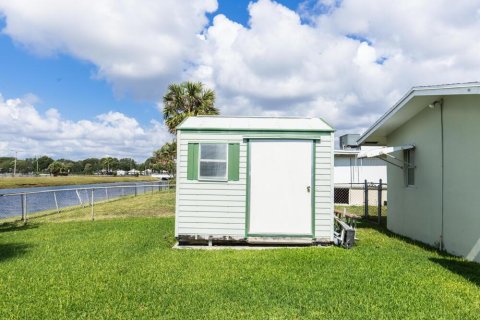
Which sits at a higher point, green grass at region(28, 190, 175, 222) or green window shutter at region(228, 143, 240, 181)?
green window shutter at region(228, 143, 240, 181)

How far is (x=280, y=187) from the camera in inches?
319

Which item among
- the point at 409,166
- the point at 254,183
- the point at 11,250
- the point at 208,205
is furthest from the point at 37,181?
the point at 409,166

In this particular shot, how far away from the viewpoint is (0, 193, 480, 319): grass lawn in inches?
168

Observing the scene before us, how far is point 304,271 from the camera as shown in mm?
5918

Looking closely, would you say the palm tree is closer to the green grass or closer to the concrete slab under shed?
the green grass

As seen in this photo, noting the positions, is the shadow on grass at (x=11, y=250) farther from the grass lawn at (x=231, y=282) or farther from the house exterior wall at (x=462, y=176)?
the house exterior wall at (x=462, y=176)

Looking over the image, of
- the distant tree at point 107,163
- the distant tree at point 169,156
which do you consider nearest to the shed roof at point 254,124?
the distant tree at point 169,156

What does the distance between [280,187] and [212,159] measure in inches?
62.0

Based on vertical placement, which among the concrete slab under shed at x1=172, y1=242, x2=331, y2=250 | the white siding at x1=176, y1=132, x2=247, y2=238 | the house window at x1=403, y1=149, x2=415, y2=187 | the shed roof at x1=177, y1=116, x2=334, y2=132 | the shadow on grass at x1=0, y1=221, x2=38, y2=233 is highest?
the shed roof at x1=177, y1=116, x2=334, y2=132

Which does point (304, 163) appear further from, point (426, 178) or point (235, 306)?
point (235, 306)

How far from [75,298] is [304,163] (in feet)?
16.6

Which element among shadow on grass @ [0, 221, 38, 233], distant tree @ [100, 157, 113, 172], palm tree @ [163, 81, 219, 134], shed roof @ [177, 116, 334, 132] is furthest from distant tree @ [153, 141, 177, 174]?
distant tree @ [100, 157, 113, 172]

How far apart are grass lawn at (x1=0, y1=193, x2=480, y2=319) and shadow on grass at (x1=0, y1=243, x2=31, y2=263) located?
2cm

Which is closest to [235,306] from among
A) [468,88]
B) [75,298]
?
[75,298]
